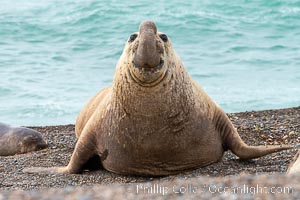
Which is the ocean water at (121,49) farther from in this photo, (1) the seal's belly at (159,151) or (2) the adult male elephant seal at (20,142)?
(1) the seal's belly at (159,151)

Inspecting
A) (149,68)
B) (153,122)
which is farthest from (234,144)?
(149,68)

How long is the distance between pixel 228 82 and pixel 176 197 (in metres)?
13.7

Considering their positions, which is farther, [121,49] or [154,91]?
[121,49]

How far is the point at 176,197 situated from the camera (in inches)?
174

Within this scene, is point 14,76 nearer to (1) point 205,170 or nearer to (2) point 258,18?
(2) point 258,18

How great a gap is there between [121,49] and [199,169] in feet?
52.8

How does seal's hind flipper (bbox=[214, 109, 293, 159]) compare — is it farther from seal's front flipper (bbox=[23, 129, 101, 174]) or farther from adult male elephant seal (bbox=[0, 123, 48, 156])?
adult male elephant seal (bbox=[0, 123, 48, 156])

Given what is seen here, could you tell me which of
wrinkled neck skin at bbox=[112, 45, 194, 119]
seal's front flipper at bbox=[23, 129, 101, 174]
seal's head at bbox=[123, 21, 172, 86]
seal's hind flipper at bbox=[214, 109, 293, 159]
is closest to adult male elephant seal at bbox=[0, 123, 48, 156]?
seal's front flipper at bbox=[23, 129, 101, 174]

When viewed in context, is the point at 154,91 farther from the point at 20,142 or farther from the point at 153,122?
the point at 20,142

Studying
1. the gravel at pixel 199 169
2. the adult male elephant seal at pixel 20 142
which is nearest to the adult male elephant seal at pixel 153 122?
the gravel at pixel 199 169

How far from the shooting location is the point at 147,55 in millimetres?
6312

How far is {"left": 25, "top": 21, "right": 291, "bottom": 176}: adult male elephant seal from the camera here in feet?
21.7

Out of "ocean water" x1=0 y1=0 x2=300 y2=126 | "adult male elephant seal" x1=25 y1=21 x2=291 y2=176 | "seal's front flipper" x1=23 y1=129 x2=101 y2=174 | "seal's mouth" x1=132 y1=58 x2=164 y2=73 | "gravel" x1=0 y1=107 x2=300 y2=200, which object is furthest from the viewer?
"ocean water" x1=0 y1=0 x2=300 y2=126

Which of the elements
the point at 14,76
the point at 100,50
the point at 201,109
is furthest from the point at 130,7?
the point at 201,109
